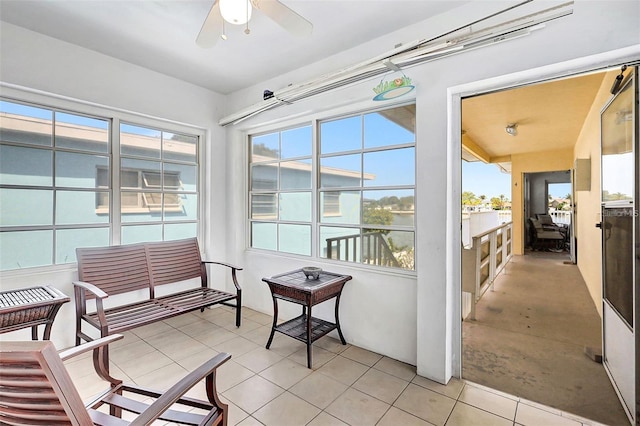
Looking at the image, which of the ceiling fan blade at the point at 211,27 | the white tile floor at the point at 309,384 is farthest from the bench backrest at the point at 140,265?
the ceiling fan blade at the point at 211,27

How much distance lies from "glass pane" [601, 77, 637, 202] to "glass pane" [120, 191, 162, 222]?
4127 mm

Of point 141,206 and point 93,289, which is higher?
point 141,206

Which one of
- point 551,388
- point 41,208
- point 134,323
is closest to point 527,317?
point 551,388

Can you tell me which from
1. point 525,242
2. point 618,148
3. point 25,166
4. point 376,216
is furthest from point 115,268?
point 525,242

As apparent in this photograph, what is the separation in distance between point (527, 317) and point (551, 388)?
59.7 inches

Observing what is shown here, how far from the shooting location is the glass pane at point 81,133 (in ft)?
9.20

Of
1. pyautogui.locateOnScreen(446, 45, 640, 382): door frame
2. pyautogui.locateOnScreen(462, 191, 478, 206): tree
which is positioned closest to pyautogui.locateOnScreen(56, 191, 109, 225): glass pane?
pyautogui.locateOnScreen(446, 45, 640, 382): door frame

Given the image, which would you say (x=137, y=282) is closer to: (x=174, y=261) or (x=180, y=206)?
(x=174, y=261)

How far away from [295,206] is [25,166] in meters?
2.48

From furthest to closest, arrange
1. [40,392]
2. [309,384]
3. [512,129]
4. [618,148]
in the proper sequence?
[512,129]
[309,384]
[618,148]
[40,392]

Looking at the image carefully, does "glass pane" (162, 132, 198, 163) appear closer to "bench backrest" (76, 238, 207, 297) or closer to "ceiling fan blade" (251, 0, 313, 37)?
"bench backrest" (76, 238, 207, 297)

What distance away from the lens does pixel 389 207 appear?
2725 millimetres

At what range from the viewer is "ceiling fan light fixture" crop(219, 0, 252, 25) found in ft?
4.99

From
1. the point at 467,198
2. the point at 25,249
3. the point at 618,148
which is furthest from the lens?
the point at 467,198
